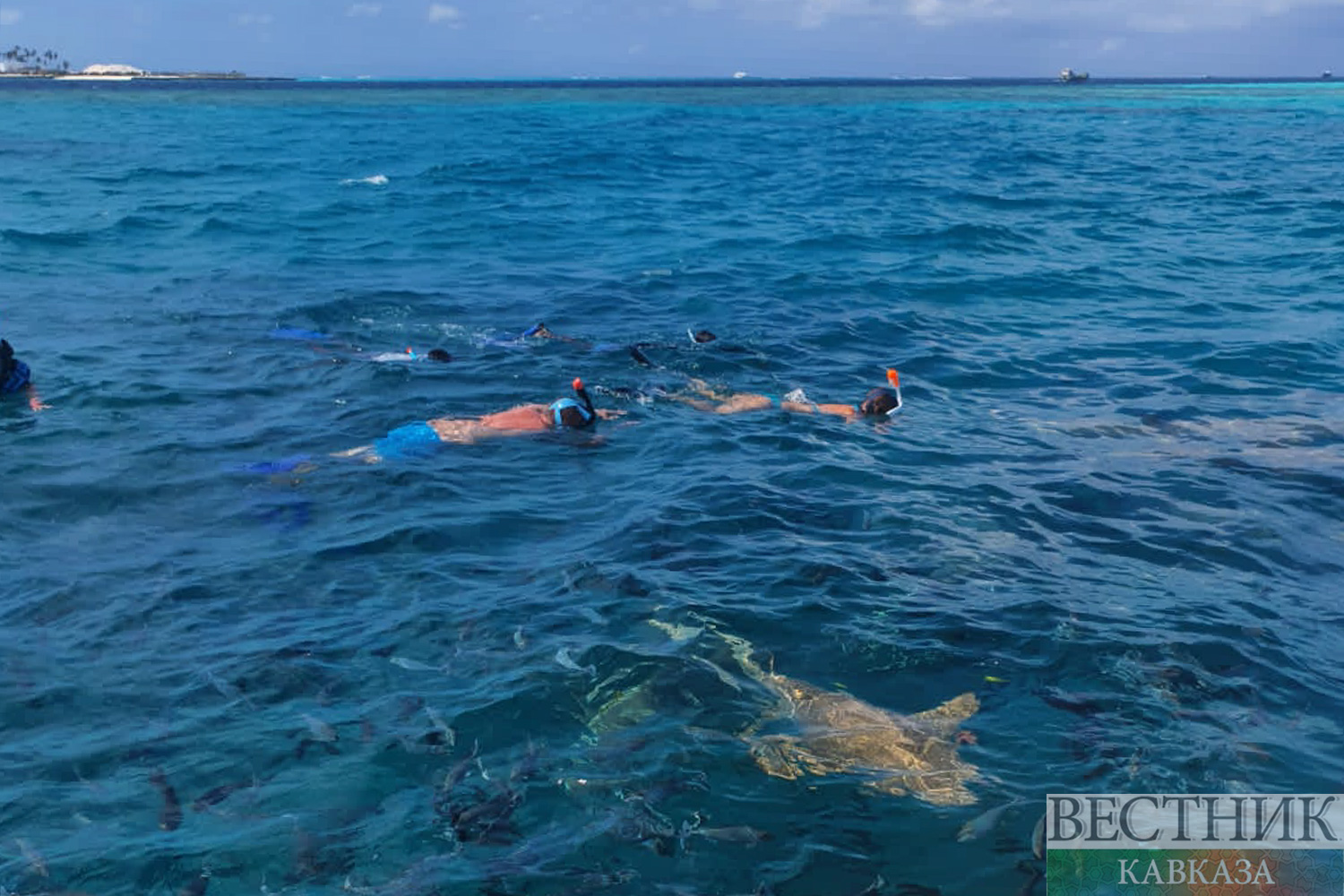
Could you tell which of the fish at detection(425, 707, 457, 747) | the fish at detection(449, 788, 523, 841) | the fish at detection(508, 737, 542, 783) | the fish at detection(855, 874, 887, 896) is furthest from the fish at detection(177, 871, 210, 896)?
the fish at detection(855, 874, 887, 896)

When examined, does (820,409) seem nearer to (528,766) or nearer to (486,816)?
(528,766)

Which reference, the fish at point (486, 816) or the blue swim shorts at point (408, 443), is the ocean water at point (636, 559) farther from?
the blue swim shorts at point (408, 443)

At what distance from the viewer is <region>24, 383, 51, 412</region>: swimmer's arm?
41.7 ft

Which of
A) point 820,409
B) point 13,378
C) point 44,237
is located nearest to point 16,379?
point 13,378

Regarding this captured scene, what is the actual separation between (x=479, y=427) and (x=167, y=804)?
684 centimetres

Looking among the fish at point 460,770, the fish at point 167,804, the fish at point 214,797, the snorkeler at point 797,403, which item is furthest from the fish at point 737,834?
the snorkeler at point 797,403

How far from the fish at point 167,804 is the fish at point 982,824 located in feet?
15.1

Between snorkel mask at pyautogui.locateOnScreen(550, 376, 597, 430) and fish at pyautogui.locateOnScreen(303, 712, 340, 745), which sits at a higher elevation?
snorkel mask at pyautogui.locateOnScreen(550, 376, 597, 430)

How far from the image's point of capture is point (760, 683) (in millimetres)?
7258

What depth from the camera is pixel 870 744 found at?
259 inches

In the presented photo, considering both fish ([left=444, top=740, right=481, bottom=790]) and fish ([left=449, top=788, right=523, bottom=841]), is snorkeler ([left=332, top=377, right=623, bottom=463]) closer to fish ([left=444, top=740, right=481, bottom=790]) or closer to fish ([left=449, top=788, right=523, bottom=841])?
fish ([left=444, top=740, right=481, bottom=790])

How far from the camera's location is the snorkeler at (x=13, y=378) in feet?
41.3

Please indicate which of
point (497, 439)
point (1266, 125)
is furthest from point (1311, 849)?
point (1266, 125)

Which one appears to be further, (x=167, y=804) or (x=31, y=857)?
(x=167, y=804)
